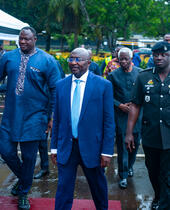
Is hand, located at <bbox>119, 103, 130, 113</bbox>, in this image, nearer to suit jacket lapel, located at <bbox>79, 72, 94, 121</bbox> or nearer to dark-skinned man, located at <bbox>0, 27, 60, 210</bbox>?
dark-skinned man, located at <bbox>0, 27, 60, 210</bbox>

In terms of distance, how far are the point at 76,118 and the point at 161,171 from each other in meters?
1.10

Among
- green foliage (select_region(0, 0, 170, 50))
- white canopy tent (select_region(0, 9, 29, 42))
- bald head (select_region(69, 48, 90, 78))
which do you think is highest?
green foliage (select_region(0, 0, 170, 50))

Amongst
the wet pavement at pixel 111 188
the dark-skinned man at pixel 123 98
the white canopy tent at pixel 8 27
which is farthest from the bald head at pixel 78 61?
the white canopy tent at pixel 8 27

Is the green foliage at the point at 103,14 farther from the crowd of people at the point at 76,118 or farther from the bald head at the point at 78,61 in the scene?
the bald head at the point at 78,61

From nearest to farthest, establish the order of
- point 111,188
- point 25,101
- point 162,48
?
point 162,48 < point 25,101 < point 111,188

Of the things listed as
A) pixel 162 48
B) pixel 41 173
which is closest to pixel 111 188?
pixel 41 173

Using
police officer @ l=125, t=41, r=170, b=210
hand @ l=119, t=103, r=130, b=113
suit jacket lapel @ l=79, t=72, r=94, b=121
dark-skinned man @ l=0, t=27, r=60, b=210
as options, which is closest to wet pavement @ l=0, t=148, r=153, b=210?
dark-skinned man @ l=0, t=27, r=60, b=210

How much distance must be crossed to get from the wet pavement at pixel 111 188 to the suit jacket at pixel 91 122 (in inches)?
47.6

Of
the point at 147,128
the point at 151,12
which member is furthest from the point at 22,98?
the point at 151,12

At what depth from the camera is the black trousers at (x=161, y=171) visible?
338 centimetres

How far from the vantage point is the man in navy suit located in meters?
3.11

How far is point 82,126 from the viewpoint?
3096mm

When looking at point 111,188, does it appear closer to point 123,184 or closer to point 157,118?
point 123,184

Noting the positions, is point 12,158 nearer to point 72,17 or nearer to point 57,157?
point 57,157
